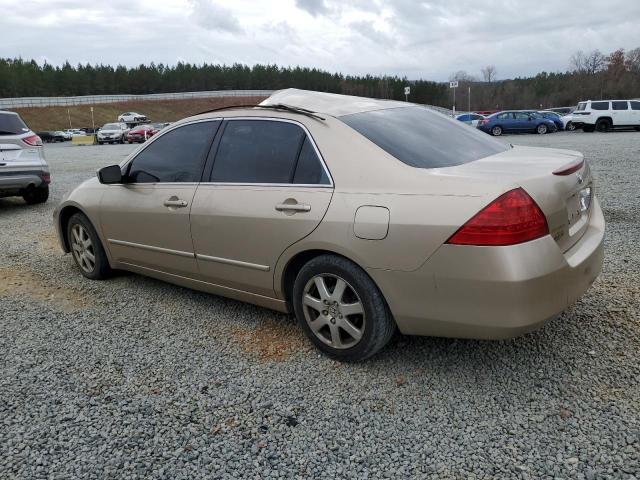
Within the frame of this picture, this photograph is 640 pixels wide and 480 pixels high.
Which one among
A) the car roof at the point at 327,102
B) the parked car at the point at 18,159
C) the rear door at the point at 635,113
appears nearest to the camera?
the car roof at the point at 327,102

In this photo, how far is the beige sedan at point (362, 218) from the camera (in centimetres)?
261

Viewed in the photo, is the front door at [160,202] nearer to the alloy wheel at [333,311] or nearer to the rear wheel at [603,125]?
the alloy wheel at [333,311]

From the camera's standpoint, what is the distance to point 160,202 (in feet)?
13.2

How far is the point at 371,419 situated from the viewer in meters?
2.69

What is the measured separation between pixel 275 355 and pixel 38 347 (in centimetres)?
169

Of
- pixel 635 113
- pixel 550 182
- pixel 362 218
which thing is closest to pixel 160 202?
pixel 362 218

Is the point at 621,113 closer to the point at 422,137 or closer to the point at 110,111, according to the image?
the point at 422,137

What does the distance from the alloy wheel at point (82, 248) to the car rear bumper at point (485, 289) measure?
3.23 m

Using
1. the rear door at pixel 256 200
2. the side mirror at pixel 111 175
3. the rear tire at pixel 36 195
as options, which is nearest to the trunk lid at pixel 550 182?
the rear door at pixel 256 200

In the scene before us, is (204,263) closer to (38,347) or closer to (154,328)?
(154,328)

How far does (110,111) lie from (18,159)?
76285 millimetres

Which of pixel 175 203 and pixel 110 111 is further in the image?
pixel 110 111

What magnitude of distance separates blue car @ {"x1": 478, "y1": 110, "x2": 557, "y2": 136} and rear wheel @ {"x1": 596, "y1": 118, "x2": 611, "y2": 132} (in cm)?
236

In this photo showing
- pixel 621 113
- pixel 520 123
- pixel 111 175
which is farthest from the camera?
pixel 520 123
